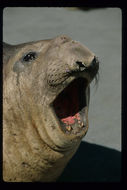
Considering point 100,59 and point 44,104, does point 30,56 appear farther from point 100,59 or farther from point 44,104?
point 100,59

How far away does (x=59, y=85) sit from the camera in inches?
112

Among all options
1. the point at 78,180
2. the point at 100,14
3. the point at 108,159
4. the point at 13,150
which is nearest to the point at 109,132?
the point at 108,159

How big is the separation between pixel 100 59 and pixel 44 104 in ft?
12.9

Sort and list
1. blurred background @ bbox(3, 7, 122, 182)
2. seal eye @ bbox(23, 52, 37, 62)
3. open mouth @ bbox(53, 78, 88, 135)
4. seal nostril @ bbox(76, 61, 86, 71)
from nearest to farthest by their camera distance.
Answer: seal nostril @ bbox(76, 61, 86, 71) → open mouth @ bbox(53, 78, 88, 135) → seal eye @ bbox(23, 52, 37, 62) → blurred background @ bbox(3, 7, 122, 182)

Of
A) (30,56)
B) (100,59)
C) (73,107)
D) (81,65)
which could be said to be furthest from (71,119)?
(100,59)

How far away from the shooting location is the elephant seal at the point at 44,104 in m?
2.85

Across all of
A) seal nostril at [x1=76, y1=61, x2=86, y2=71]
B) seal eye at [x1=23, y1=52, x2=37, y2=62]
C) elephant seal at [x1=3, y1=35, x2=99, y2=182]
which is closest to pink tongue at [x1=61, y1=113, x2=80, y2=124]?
elephant seal at [x1=3, y1=35, x2=99, y2=182]

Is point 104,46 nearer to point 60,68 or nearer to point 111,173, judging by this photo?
point 111,173

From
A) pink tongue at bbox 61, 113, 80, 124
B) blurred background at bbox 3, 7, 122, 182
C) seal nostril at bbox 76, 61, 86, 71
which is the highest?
seal nostril at bbox 76, 61, 86, 71

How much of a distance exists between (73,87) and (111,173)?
1.26 metres

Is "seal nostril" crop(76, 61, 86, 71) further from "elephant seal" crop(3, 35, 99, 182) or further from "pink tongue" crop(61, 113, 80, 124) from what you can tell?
"pink tongue" crop(61, 113, 80, 124)

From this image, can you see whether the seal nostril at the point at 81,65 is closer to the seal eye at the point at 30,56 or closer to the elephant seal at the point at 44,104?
the elephant seal at the point at 44,104

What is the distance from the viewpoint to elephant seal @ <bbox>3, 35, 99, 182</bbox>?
2.85 metres

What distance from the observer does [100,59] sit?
676 centimetres
